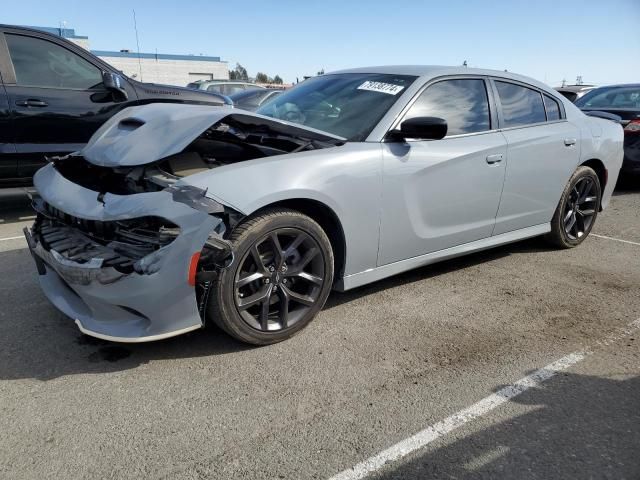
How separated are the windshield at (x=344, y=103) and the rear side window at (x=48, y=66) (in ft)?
9.11

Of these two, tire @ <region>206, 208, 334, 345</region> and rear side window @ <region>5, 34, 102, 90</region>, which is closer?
tire @ <region>206, 208, 334, 345</region>

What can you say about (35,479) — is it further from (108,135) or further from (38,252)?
(108,135)

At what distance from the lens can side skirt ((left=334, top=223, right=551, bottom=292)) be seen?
321cm

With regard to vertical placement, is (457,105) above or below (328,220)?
above

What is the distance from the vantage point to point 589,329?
3281mm

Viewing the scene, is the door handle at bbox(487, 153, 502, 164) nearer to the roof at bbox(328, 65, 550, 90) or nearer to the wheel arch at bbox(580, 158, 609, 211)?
the roof at bbox(328, 65, 550, 90)

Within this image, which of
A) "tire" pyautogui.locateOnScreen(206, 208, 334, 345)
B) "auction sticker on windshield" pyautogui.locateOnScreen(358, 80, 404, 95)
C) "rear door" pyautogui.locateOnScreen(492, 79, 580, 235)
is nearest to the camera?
"tire" pyautogui.locateOnScreen(206, 208, 334, 345)

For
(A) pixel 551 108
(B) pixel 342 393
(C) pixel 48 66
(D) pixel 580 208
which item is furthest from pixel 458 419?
(C) pixel 48 66

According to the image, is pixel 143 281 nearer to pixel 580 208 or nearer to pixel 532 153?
pixel 532 153

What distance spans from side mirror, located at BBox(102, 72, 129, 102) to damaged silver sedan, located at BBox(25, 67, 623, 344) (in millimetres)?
2428

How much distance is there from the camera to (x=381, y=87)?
357cm

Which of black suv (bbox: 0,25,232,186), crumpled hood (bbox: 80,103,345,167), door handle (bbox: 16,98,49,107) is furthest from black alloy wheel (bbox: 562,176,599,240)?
door handle (bbox: 16,98,49,107)

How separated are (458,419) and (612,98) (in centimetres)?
796

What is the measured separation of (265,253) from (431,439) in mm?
1288
